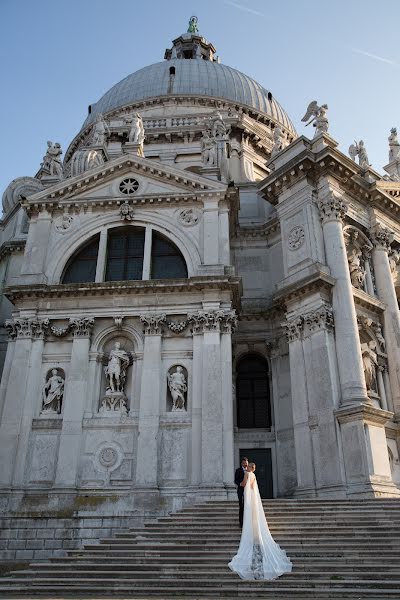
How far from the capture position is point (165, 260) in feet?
78.3

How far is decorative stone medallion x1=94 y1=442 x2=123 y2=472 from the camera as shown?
774 inches

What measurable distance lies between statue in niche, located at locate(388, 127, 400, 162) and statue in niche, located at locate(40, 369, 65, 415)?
873 inches

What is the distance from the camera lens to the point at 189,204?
79.7 feet

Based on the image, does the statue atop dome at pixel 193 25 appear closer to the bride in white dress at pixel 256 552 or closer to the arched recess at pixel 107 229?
the arched recess at pixel 107 229

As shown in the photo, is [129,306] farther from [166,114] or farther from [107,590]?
[166,114]

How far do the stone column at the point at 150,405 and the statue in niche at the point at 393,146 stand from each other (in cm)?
1821

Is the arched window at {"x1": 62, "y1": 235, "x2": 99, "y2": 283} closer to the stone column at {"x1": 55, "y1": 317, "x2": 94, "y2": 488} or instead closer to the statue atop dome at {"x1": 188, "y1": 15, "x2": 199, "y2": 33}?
the stone column at {"x1": 55, "y1": 317, "x2": 94, "y2": 488}

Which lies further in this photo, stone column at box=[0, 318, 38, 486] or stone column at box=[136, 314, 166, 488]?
stone column at box=[0, 318, 38, 486]

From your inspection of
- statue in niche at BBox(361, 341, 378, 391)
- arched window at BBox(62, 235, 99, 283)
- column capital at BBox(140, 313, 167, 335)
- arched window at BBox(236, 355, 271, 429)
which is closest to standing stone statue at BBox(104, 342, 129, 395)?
column capital at BBox(140, 313, 167, 335)

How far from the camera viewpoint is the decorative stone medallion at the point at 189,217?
23938 mm

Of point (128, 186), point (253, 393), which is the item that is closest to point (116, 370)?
point (253, 393)

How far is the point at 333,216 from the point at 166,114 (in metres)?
20.5

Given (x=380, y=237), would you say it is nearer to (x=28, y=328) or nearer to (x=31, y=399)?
(x=28, y=328)

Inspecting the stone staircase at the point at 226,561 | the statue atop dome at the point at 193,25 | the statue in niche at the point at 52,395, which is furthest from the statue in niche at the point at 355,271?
the statue atop dome at the point at 193,25
